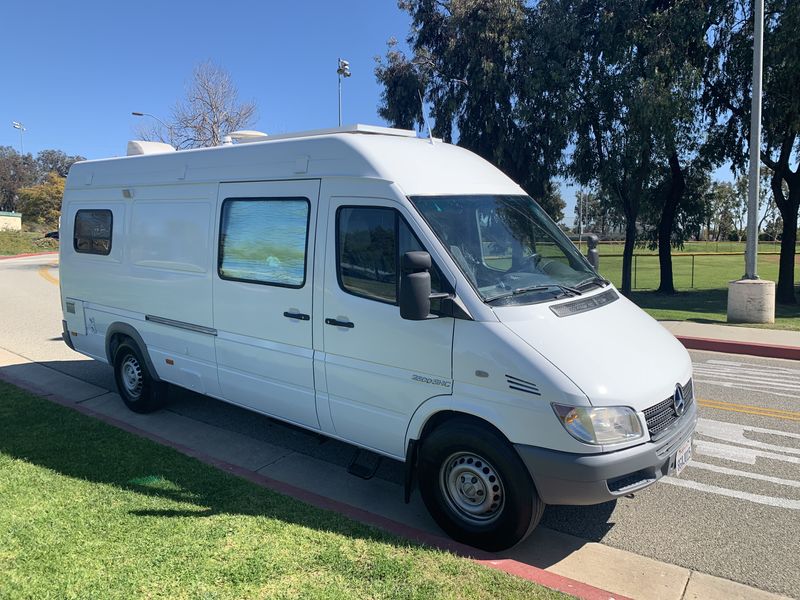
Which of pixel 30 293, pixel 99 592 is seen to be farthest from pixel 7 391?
pixel 30 293

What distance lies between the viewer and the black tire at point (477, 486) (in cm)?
357

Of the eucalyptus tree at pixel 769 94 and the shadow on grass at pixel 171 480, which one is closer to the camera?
the shadow on grass at pixel 171 480

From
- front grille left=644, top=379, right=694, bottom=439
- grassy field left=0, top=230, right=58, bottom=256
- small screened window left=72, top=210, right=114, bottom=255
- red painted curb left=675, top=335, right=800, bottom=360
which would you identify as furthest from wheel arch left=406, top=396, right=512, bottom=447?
grassy field left=0, top=230, right=58, bottom=256

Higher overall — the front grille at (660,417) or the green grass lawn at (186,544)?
Result: the front grille at (660,417)

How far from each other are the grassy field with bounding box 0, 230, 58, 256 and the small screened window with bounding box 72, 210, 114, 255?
44.6 metres

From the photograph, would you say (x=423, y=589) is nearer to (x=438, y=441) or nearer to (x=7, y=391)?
(x=438, y=441)

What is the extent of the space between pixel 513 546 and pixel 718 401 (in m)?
4.21

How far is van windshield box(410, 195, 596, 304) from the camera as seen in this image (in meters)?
3.94

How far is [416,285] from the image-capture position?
11.6 ft

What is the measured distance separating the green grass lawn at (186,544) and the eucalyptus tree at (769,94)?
16.1m

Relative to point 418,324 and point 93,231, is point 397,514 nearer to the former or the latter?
point 418,324

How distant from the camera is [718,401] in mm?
6836

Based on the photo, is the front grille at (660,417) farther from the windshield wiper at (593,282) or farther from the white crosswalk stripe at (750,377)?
the white crosswalk stripe at (750,377)

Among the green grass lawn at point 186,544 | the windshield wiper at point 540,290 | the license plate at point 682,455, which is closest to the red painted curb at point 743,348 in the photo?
the license plate at point 682,455
